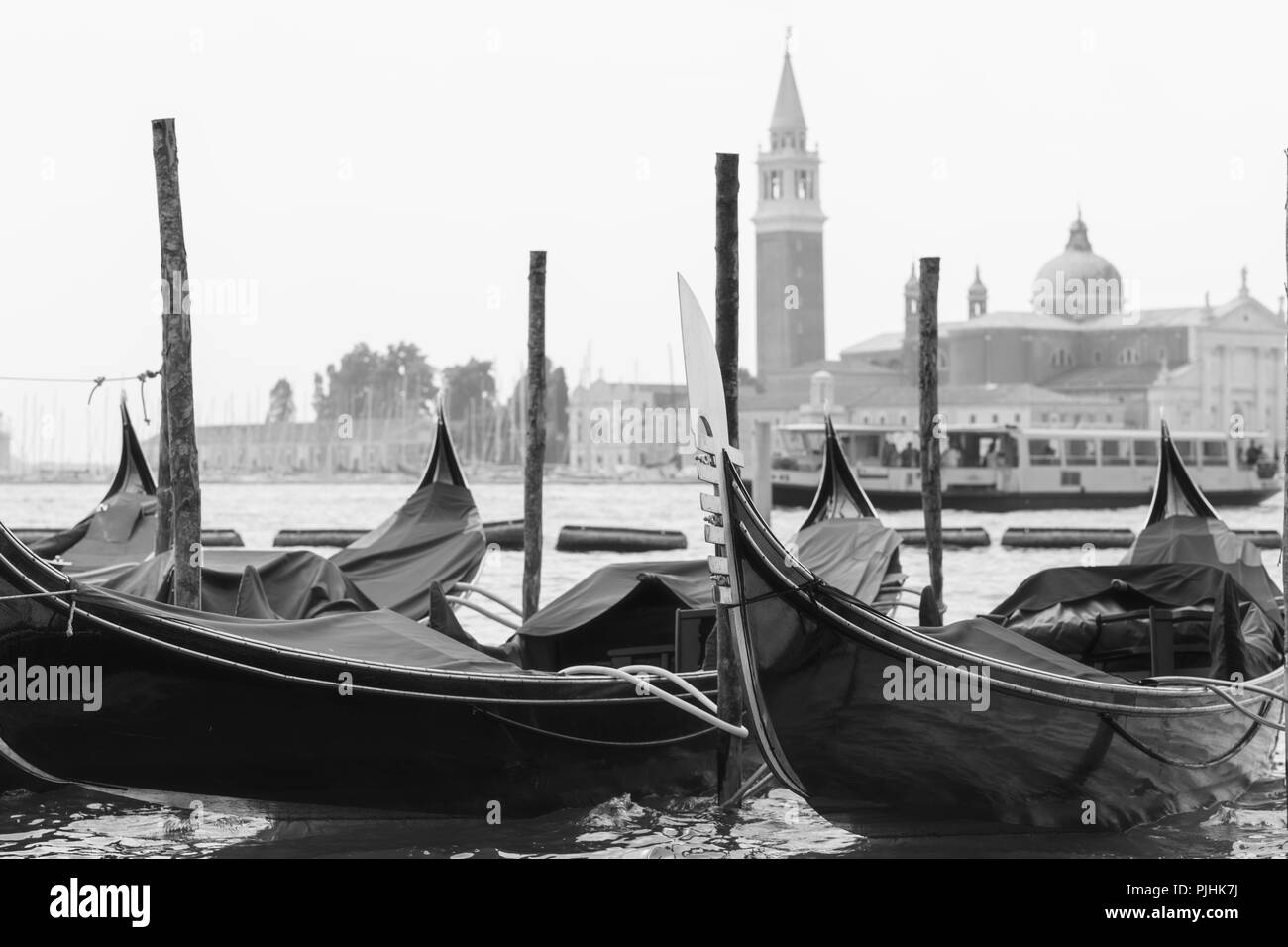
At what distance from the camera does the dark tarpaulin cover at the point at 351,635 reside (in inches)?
189

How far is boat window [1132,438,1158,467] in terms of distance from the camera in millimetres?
33375

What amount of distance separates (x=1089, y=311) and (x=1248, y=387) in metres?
6.24

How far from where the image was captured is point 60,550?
9.74 meters

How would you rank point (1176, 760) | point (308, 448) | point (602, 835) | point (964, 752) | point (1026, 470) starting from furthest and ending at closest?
1. point (308, 448)
2. point (1026, 470)
3. point (1176, 760)
4. point (602, 835)
5. point (964, 752)

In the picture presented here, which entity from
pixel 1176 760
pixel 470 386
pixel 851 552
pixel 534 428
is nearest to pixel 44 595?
pixel 1176 760

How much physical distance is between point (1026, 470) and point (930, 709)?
27.6 metres

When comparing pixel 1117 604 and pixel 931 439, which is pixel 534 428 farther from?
pixel 1117 604

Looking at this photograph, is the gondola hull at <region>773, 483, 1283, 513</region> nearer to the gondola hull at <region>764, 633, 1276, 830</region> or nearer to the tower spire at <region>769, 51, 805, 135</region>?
the gondola hull at <region>764, 633, 1276, 830</region>

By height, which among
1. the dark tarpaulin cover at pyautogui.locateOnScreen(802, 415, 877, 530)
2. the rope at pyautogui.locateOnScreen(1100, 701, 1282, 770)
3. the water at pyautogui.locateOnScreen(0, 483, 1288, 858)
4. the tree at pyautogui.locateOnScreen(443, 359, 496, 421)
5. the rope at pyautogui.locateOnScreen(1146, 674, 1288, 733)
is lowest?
the water at pyautogui.locateOnScreen(0, 483, 1288, 858)

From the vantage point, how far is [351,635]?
515 centimetres

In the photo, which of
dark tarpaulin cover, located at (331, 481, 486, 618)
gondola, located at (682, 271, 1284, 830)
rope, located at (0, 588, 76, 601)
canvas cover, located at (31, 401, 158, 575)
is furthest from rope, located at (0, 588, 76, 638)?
canvas cover, located at (31, 401, 158, 575)

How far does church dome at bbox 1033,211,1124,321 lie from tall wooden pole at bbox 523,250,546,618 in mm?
52263
